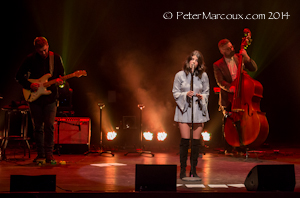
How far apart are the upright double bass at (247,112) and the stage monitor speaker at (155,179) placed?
2.76m

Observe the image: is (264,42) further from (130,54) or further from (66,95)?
(66,95)

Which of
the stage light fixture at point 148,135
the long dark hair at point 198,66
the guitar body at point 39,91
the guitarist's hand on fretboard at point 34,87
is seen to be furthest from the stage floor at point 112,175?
the stage light fixture at point 148,135

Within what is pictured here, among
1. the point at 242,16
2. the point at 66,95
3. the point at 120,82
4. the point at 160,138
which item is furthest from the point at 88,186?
the point at 242,16

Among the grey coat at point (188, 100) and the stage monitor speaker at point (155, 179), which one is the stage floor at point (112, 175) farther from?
the grey coat at point (188, 100)

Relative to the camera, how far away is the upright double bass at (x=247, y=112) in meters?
5.09

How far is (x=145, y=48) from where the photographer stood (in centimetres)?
847

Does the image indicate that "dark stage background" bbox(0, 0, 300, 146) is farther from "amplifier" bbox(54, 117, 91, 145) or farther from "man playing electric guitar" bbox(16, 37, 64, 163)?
"man playing electric guitar" bbox(16, 37, 64, 163)

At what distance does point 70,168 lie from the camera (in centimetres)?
450

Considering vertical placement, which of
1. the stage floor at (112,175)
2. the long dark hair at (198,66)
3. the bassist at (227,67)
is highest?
the bassist at (227,67)

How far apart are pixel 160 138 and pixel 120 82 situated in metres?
1.78

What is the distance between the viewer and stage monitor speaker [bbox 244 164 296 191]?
8.64 ft

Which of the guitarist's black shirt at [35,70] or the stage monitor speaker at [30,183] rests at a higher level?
the guitarist's black shirt at [35,70]

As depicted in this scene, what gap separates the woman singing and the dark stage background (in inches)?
168

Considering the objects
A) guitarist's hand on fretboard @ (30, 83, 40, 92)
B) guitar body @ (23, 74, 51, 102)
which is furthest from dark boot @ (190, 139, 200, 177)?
guitarist's hand on fretboard @ (30, 83, 40, 92)
